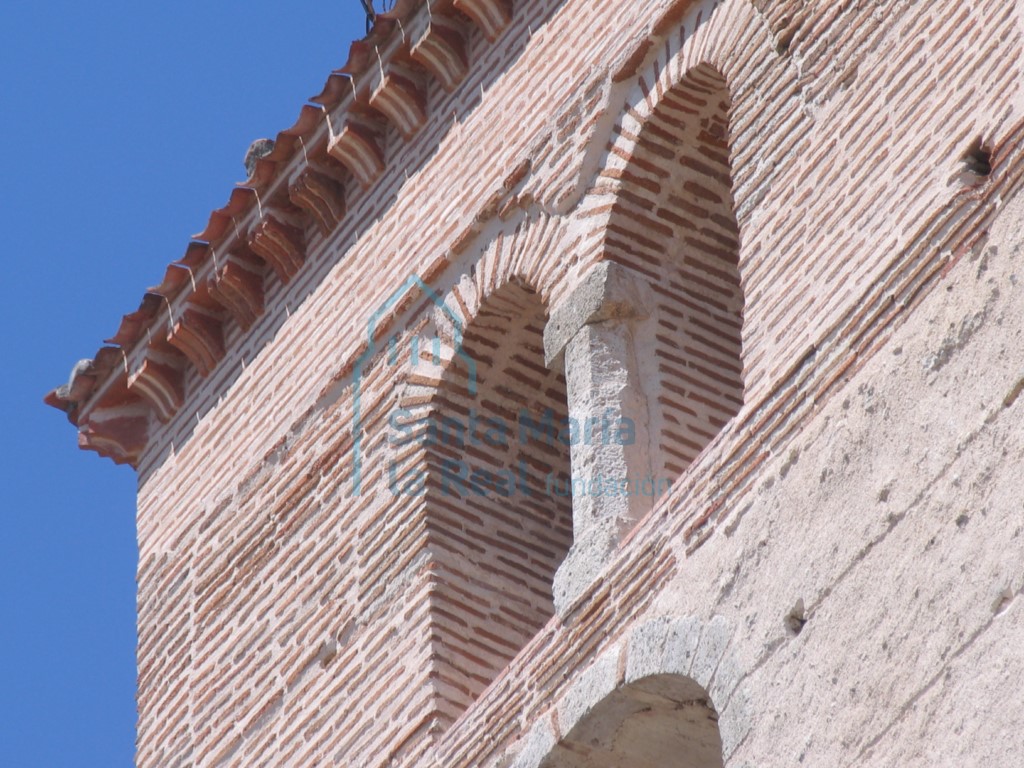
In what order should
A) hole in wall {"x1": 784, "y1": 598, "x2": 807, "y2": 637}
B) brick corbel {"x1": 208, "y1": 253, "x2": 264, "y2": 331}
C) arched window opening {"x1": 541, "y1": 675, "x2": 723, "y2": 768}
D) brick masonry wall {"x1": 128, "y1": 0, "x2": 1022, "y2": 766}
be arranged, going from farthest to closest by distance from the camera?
1. brick corbel {"x1": 208, "y1": 253, "x2": 264, "y2": 331}
2. arched window opening {"x1": 541, "y1": 675, "x2": 723, "y2": 768}
3. hole in wall {"x1": 784, "y1": 598, "x2": 807, "y2": 637}
4. brick masonry wall {"x1": 128, "y1": 0, "x2": 1022, "y2": 766}

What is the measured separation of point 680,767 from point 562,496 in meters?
2.03

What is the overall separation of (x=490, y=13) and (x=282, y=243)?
1362 millimetres

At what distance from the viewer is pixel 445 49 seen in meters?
Answer: 10.9

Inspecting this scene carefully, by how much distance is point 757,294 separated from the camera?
843 cm

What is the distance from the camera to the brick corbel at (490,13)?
10742mm

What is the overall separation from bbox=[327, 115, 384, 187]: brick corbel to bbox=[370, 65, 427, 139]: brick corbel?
13 cm

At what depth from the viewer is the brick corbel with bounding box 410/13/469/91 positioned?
10891mm

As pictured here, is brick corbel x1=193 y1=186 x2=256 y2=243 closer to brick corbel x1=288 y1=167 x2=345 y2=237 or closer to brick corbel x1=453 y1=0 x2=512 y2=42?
brick corbel x1=288 y1=167 x2=345 y2=237

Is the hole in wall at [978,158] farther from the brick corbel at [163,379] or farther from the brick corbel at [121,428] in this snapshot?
the brick corbel at [121,428]

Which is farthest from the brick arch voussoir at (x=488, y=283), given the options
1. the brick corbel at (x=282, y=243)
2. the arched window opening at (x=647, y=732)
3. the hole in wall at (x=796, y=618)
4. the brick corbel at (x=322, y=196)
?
the hole in wall at (x=796, y=618)

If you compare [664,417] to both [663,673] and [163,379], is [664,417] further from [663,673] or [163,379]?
[163,379]

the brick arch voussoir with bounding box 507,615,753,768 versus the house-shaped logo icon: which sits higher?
the house-shaped logo icon

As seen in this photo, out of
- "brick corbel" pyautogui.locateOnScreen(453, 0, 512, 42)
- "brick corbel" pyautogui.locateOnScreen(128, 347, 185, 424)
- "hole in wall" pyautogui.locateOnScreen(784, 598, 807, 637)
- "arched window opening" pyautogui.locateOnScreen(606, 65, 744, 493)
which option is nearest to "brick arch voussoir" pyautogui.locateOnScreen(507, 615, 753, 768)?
"hole in wall" pyautogui.locateOnScreen(784, 598, 807, 637)

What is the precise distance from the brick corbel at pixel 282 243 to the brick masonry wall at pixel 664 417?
67mm
